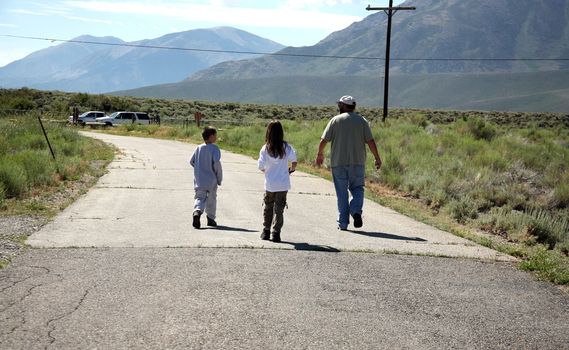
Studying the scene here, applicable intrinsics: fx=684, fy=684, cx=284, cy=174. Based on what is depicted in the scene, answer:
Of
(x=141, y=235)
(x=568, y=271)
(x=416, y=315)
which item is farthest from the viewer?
(x=141, y=235)

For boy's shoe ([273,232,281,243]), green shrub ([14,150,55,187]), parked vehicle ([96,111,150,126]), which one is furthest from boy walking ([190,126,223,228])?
parked vehicle ([96,111,150,126])

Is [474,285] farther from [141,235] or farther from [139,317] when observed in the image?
[141,235]

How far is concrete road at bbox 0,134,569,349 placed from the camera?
5160mm

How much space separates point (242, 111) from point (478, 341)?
80581mm

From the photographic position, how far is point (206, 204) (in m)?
10.3

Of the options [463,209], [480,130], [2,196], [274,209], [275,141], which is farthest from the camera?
[480,130]

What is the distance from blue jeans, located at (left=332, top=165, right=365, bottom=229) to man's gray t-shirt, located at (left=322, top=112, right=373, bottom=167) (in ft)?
0.35

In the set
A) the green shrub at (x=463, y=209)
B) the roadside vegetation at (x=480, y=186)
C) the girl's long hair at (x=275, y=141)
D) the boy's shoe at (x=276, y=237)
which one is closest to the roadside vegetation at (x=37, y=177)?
the boy's shoe at (x=276, y=237)

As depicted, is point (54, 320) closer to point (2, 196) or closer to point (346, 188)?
point (346, 188)

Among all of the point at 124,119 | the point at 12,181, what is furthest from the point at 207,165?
the point at 124,119

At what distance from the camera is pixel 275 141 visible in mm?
9102

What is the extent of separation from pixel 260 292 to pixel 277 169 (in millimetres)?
3131

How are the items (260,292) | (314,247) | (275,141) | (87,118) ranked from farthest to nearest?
(87,118), (275,141), (314,247), (260,292)

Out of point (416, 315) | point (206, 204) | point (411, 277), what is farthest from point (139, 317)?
point (206, 204)
